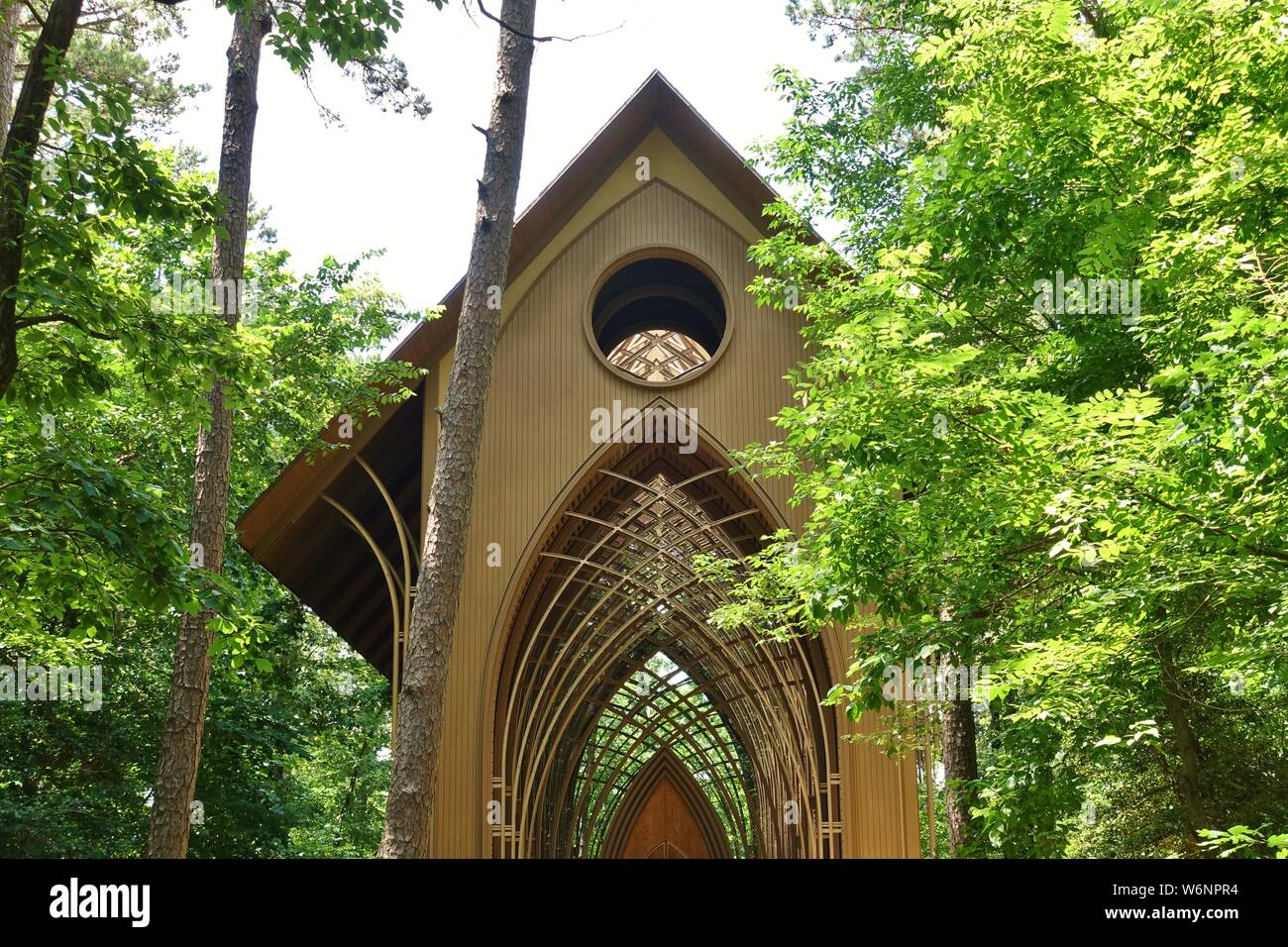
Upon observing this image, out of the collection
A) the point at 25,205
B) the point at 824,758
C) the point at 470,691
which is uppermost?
the point at 25,205

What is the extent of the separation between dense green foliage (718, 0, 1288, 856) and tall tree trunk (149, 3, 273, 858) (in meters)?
4.62

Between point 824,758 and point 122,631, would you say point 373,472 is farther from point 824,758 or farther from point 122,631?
point 122,631

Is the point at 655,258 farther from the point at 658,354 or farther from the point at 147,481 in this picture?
the point at 147,481

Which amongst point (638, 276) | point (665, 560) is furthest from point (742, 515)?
point (638, 276)

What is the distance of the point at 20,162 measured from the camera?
591 centimetres

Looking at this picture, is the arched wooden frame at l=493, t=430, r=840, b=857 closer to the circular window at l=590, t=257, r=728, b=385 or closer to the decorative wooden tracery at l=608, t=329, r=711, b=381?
the circular window at l=590, t=257, r=728, b=385

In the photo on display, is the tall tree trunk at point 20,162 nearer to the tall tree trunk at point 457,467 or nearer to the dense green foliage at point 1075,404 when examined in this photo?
the tall tree trunk at point 457,467

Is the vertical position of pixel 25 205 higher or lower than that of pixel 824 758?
higher

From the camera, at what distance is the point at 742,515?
430 inches

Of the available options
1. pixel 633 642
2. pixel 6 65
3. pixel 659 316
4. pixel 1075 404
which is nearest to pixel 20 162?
pixel 6 65

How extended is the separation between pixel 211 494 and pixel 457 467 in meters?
2.83

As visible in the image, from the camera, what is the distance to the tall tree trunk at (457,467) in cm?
668
